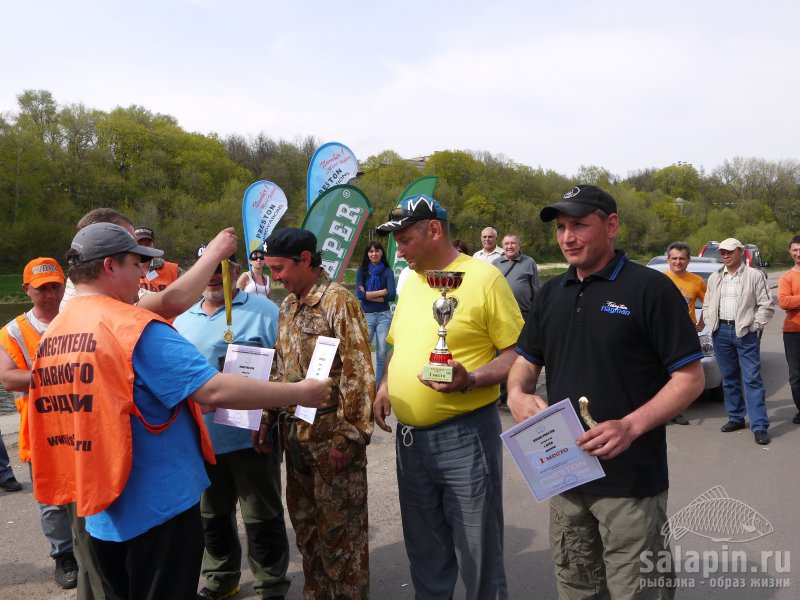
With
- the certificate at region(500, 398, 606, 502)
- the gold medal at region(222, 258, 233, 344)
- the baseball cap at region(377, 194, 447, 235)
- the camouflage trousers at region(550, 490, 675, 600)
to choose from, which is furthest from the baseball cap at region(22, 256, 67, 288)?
the camouflage trousers at region(550, 490, 675, 600)

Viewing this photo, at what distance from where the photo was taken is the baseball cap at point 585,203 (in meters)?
2.37

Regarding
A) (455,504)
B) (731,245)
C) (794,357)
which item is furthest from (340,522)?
(794,357)

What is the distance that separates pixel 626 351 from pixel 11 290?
3641cm

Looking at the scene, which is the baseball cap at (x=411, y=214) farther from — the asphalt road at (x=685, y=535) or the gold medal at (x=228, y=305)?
the asphalt road at (x=685, y=535)

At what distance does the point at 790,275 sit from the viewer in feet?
22.6

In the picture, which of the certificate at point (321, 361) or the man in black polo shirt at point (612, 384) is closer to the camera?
the man in black polo shirt at point (612, 384)

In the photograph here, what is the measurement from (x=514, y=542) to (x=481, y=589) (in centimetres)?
143

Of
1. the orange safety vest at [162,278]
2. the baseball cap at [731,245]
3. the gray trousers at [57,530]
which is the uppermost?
the orange safety vest at [162,278]

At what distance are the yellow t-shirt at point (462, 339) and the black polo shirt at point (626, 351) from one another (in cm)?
46

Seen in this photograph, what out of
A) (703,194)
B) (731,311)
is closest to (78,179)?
(731,311)

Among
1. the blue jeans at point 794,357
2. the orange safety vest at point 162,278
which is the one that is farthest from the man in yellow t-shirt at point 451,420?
the blue jeans at point 794,357

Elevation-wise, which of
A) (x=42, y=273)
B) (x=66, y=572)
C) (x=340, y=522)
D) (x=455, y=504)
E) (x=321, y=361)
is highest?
(x=42, y=273)

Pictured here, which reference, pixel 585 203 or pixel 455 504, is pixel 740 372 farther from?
pixel 585 203

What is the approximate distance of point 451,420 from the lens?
288 cm
